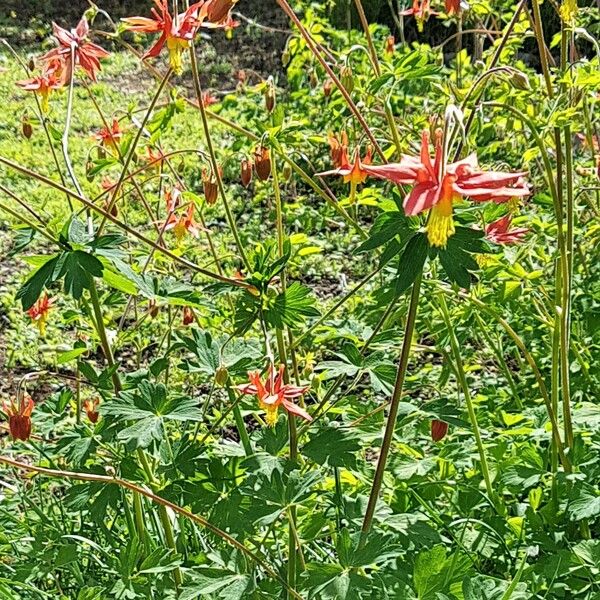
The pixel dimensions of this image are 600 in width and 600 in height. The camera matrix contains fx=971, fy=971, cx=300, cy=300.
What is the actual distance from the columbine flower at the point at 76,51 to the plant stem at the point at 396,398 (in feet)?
2.61

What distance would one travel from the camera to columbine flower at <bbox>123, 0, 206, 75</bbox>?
1490 millimetres

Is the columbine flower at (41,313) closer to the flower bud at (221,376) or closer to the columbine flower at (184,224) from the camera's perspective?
the columbine flower at (184,224)

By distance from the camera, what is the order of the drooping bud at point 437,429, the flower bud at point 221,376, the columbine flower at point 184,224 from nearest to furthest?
the flower bud at point 221,376, the drooping bud at point 437,429, the columbine flower at point 184,224

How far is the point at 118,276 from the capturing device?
4.80 feet

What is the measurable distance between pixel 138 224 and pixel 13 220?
1.80 ft

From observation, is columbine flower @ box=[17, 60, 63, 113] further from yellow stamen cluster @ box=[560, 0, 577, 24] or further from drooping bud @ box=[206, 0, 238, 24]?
yellow stamen cluster @ box=[560, 0, 577, 24]

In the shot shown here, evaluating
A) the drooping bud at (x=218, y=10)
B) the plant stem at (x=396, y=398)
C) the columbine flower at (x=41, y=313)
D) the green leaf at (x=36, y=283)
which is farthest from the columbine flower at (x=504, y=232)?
the columbine flower at (x=41, y=313)

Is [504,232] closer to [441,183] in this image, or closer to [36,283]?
[441,183]

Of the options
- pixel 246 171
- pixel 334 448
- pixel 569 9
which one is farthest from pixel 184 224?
pixel 569 9

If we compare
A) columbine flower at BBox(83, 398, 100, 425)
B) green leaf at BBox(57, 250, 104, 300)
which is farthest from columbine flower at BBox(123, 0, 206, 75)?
columbine flower at BBox(83, 398, 100, 425)

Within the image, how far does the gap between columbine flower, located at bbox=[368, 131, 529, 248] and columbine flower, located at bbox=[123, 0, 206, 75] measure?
0.54 metres

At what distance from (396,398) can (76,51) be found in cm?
90

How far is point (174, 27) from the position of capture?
1502 mm

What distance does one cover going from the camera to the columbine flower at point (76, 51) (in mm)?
1729
